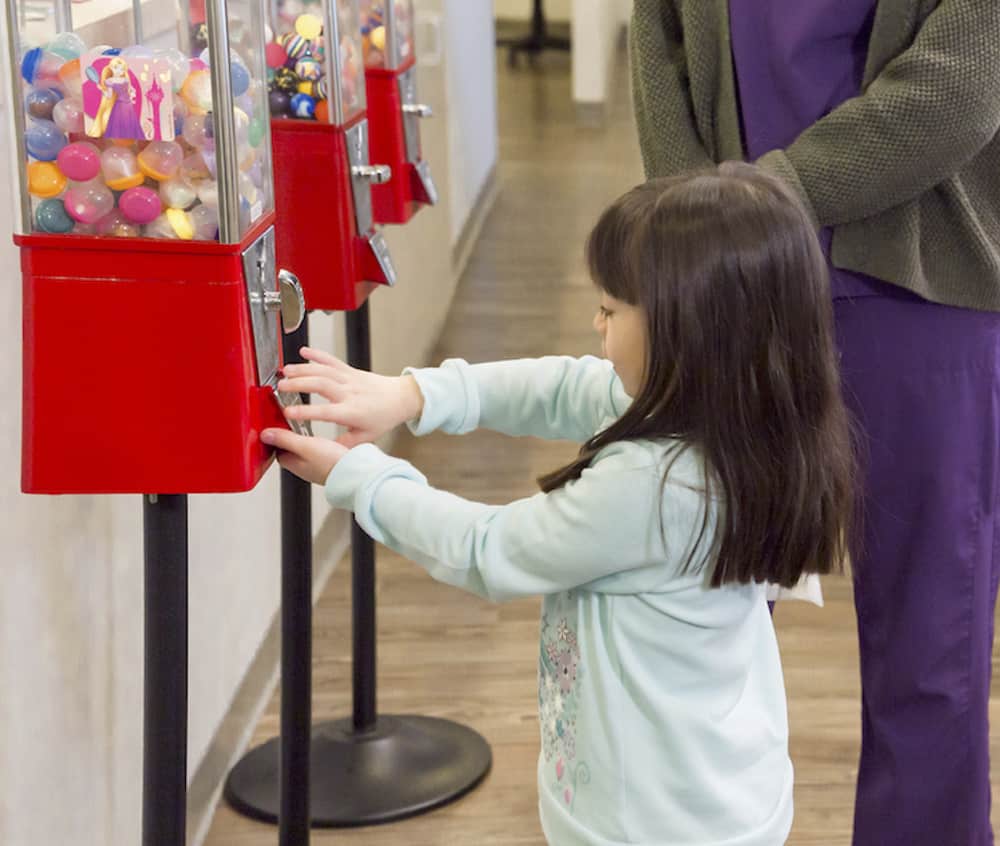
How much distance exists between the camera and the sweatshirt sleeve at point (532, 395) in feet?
5.17

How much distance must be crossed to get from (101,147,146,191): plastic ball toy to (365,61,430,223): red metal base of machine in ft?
3.35

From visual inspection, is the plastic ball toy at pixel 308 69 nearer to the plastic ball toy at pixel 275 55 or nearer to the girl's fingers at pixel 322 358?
the plastic ball toy at pixel 275 55

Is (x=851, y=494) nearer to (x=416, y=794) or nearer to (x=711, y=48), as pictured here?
(x=711, y=48)

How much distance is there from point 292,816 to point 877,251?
102cm

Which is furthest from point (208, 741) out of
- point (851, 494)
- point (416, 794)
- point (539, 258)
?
point (539, 258)

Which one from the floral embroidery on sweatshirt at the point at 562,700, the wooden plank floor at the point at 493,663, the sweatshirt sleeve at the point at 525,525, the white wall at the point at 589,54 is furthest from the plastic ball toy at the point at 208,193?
the white wall at the point at 589,54

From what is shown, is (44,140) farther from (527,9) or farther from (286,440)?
(527,9)

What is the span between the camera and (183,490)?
4.41 ft

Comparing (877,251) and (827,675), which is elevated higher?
(877,251)

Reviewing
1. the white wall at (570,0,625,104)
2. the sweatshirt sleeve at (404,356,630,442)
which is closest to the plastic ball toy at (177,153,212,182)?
the sweatshirt sleeve at (404,356,630,442)

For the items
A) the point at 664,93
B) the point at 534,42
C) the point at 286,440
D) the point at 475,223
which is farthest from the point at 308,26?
the point at 534,42

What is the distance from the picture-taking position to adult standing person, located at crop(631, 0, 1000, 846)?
65.1 inches

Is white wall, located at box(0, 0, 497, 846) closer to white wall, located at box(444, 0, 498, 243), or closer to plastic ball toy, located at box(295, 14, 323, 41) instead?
plastic ball toy, located at box(295, 14, 323, 41)

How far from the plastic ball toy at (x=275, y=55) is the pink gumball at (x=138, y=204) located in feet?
1.88
